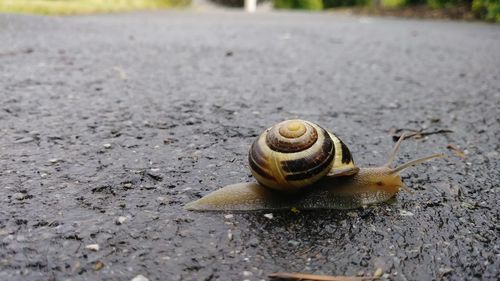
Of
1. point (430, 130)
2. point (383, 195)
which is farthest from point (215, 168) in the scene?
point (430, 130)

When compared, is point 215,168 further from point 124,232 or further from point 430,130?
point 430,130

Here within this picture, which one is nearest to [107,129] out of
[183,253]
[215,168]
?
[215,168]

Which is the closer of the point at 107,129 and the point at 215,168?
the point at 215,168

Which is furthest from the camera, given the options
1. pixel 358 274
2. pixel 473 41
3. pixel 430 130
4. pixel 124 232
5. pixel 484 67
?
pixel 473 41

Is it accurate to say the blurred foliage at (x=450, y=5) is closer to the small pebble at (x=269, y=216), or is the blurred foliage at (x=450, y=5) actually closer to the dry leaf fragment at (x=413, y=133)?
the dry leaf fragment at (x=413, y=133)

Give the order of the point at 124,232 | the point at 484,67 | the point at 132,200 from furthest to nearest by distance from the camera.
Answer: the point at 484,67 < the point at 132,200 < the point at 124,232

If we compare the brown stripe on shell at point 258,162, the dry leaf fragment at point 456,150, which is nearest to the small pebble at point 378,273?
the brown stripe on shell at point 258,162

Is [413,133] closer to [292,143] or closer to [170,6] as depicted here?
[292,143]
